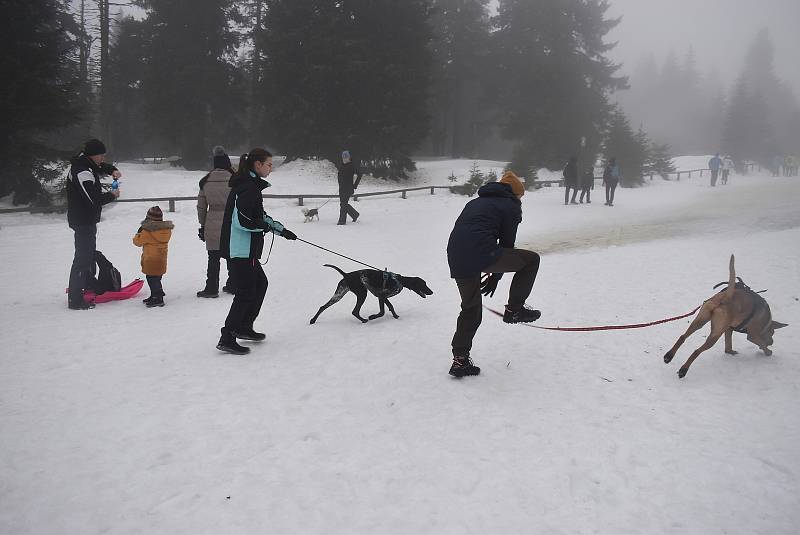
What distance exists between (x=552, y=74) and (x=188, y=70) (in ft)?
80.4

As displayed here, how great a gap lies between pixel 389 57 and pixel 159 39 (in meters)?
14.0

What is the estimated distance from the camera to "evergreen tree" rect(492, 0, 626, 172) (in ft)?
114

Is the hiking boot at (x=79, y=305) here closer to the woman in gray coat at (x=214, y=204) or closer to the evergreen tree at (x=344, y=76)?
the woman in gray coat at (x=214, y=204)

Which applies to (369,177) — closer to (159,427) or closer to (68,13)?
(68,13)

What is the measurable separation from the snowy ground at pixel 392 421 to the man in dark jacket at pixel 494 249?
926 millimetres

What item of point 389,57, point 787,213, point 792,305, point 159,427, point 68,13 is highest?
point 68,13

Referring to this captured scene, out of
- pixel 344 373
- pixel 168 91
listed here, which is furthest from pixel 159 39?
pixel 344 373

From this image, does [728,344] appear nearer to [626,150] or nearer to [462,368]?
[462,368]

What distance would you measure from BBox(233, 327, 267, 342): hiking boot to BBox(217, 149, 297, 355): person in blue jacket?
15 centimetres

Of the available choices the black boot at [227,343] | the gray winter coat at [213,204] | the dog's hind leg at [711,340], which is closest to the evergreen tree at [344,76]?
the gray winter coat at [213,204]

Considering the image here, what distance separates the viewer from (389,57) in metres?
28.1

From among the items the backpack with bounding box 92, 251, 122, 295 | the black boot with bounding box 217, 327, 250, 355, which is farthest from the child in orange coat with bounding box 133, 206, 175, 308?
the black boot with bounding box 217, 327, 250, 355

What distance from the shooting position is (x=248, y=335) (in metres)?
5.88


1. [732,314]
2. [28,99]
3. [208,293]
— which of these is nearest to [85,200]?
[208,293]
